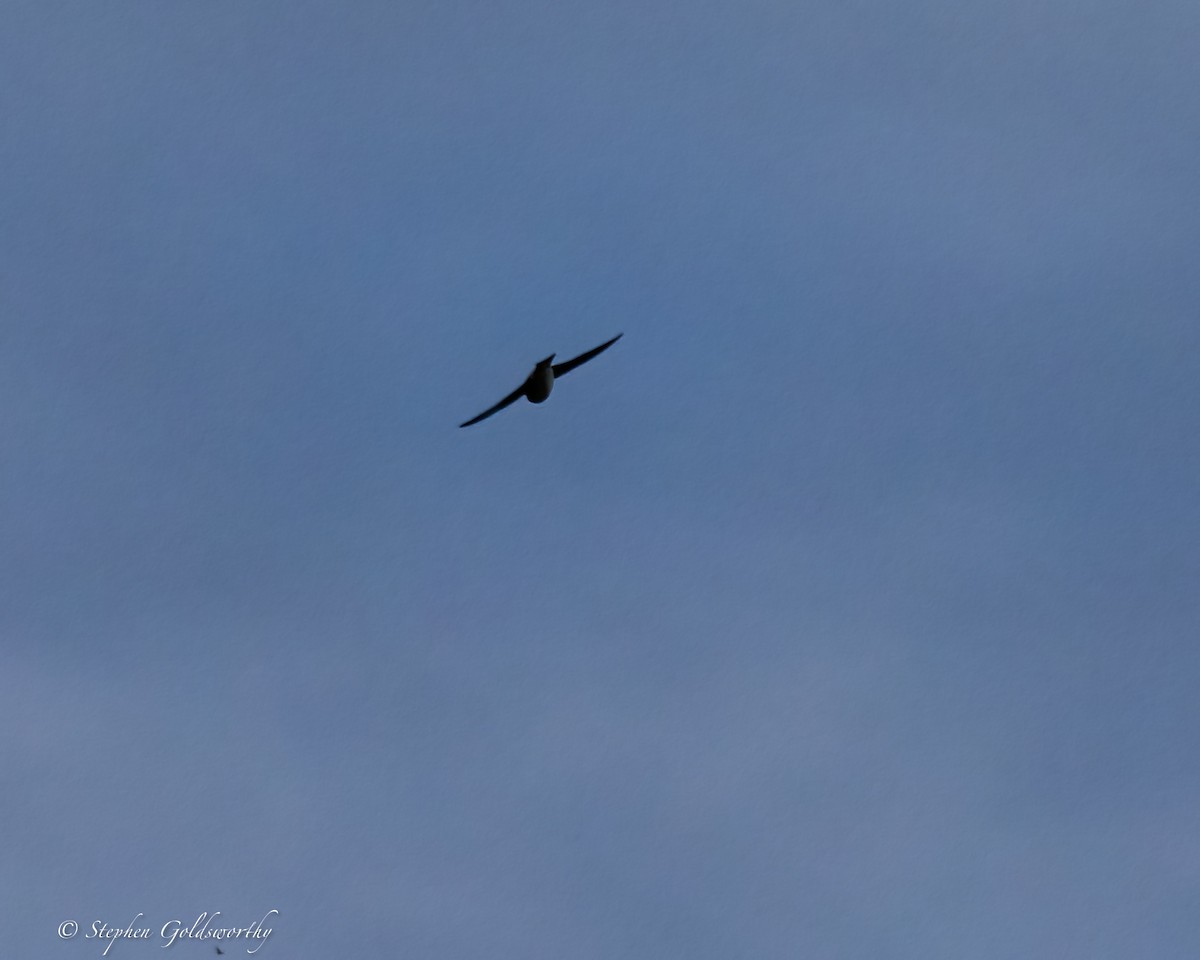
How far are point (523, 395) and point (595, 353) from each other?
535 cm

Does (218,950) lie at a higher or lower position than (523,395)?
lower

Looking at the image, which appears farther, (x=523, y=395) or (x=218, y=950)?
(x=218, y=950)

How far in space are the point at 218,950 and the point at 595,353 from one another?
177 feet

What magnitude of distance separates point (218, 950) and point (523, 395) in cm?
4930

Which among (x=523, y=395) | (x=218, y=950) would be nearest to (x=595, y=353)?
(x=523, y=395)

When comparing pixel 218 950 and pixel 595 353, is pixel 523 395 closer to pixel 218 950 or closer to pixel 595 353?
pixel 595 353

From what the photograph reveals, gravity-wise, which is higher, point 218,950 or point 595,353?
point 595,353

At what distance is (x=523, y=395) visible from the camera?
262ft

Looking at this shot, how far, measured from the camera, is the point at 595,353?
79250mm

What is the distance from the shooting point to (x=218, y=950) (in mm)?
94062

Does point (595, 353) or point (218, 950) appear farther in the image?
point (218, 950)
